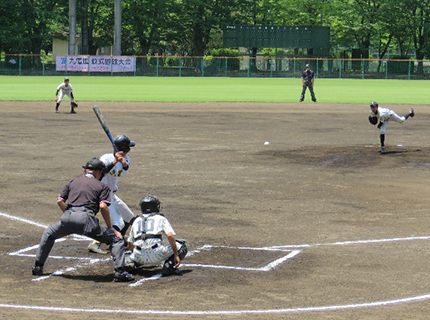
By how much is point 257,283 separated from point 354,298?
55.5 inches

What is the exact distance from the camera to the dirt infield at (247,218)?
962cm

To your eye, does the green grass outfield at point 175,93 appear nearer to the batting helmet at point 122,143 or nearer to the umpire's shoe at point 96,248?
the umpire's shoe at point 96,248

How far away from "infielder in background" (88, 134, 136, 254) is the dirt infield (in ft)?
2.51

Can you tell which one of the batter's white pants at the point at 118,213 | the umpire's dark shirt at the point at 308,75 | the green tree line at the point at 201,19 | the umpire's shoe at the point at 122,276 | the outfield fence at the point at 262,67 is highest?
the green tree line at the point at 201,19

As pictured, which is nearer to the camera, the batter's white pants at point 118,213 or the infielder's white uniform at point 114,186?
the infielder's white uniform at point 114,186

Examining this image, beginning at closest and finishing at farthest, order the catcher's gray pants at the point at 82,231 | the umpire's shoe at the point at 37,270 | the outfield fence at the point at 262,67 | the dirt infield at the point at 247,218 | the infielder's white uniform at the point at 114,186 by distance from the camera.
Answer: the dirt infield at the point at 247,218 < the catcher's gray pants at the point at 82,231 < the umpire's shoe at the point at 37,270 < the infielder's white uniform at the point at 114,186 < the outfield fence at the point at 262,67

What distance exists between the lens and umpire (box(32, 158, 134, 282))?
10.5 m

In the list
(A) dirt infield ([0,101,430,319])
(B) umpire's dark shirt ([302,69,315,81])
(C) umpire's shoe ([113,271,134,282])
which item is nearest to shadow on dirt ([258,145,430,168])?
(A) dirt infield ([0,101,430,319])

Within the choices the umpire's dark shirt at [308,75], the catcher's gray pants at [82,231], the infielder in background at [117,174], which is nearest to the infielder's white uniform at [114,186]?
the infielder in background at [117,174]

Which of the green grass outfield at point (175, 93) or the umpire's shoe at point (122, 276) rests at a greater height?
the green grass outfield at point (175, 93)

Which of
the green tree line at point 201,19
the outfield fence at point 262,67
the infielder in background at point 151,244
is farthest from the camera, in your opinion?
the green tree line at point 201,19

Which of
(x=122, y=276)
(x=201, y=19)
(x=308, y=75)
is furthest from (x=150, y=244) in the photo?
(x=201, y=19)

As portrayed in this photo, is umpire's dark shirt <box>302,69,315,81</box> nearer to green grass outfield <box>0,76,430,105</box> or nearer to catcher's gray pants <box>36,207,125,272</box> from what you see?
green grass outfield <box>0,76,430,105</box>

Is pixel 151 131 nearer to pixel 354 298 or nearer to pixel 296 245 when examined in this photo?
pixel 296 245
